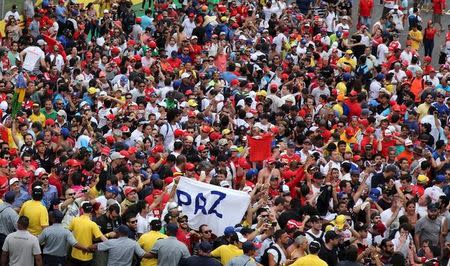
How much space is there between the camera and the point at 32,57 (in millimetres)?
27406

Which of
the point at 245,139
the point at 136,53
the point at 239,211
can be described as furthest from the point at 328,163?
the point at 136,53

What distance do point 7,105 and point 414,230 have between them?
7983 mm

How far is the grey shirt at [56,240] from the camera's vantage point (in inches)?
714

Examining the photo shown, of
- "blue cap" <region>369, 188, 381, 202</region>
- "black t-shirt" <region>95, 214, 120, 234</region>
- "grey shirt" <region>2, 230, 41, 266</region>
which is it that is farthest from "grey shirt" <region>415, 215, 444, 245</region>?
"grey shirt" <region>2, 230, 41, 266</region>

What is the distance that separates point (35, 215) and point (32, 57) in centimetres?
943

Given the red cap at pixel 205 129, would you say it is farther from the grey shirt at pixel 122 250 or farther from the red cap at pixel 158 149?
the grey shirt at pixel 122 250

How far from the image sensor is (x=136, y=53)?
95.2 ft

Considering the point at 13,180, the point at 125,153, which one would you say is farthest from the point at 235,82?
the point at 13,180

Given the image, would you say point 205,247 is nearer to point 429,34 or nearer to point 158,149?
point 158,149

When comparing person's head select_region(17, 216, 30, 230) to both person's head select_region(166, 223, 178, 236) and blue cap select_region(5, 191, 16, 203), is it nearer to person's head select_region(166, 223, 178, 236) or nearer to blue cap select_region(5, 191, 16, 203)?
blue cap select_region(5, 191, 16, 203)

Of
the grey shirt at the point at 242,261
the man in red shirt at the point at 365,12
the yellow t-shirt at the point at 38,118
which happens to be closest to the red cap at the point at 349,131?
the yellow t-shirt at the point at 38,118

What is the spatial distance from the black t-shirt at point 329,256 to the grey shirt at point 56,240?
3.24 m

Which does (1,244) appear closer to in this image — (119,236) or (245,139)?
(119,236)

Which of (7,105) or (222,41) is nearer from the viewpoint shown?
(7,105)
